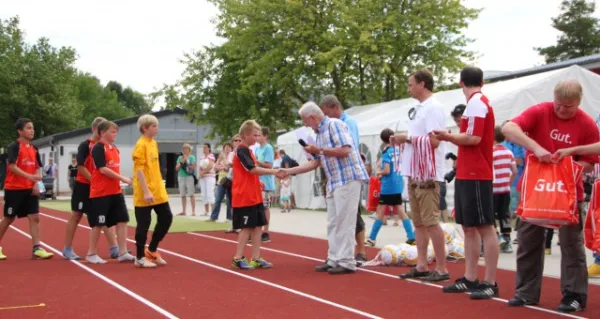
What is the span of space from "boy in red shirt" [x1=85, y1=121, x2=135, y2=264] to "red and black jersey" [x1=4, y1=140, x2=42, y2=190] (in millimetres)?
1152

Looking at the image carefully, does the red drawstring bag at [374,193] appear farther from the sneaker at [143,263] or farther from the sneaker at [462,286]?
the sneaker at [462,286]

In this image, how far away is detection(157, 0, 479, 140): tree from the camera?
28578 mm

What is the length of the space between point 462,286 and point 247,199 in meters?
3.13

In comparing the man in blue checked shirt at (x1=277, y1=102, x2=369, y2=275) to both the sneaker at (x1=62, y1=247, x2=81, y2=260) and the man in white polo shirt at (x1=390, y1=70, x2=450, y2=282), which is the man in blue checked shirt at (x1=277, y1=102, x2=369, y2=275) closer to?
the man in white polo shirt at (x1=390, y1=70, x2=450, y2=282)

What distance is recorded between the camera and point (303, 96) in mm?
31891

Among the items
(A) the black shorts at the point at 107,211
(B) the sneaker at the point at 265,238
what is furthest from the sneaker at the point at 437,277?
(B) the sneaker at the point at 265,238

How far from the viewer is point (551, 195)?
5.83 meters

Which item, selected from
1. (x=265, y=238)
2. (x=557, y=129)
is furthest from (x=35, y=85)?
(x=557, y=129)

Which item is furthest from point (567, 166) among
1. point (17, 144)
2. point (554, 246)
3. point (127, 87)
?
point (127, 87)

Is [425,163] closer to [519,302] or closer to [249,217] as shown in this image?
[519,302]

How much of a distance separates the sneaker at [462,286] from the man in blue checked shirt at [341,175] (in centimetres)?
171

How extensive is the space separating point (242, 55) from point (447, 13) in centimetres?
858

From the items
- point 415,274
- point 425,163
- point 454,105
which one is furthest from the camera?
point 454,105

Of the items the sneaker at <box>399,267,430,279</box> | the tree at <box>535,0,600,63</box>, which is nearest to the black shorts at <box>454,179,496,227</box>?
the sneaker at <box>399,267,430,279</box>
